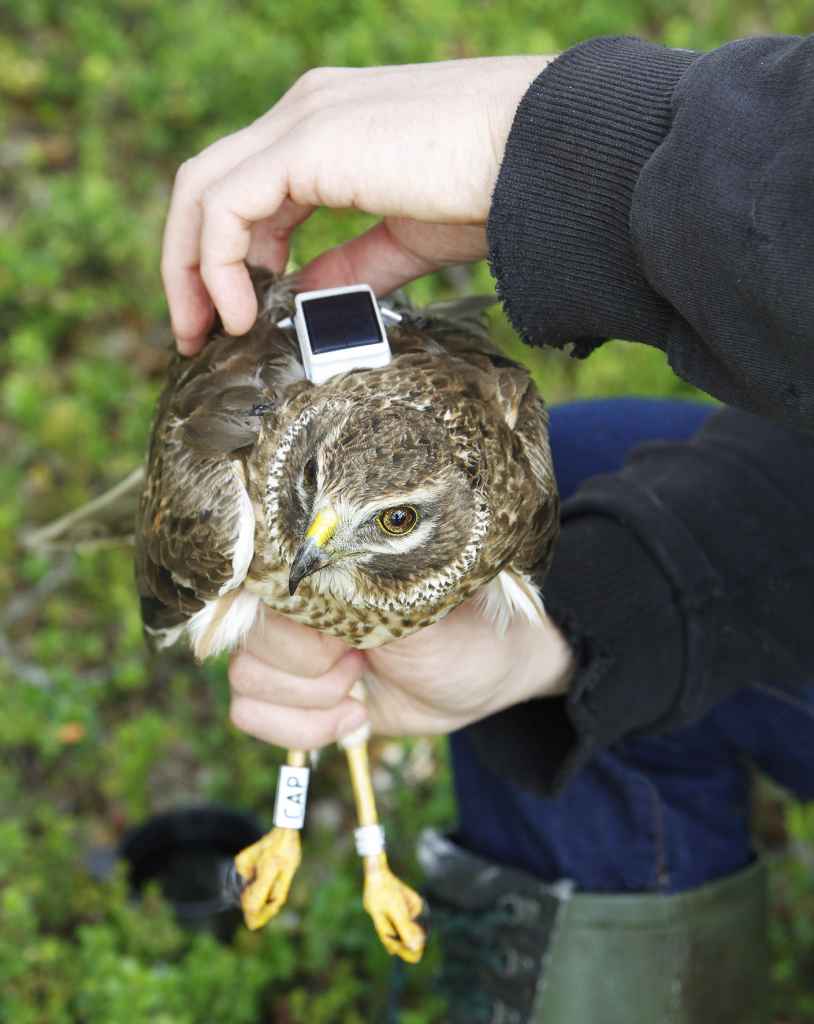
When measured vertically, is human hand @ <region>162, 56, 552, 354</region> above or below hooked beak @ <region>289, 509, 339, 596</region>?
above

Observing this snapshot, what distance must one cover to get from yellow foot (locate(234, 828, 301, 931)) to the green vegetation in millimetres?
526

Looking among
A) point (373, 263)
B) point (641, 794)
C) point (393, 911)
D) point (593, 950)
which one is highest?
point (373, 263)

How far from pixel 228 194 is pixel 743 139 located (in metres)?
1.02

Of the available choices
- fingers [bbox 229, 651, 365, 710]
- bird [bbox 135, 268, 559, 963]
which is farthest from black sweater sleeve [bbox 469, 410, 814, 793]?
fingers [bbox 229, 651, 365, 710]

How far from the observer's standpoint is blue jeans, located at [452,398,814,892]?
335 cm

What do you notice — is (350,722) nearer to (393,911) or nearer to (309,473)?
(393,911)

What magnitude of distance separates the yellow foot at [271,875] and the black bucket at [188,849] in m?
1.03

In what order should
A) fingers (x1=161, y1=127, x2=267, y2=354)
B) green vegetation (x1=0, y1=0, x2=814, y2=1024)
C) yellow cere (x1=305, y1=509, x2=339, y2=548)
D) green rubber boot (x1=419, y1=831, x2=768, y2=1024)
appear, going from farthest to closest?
green vegetation (x1=0, y1=0, x2=814, y2=1024)
green rubber boot (x1=419, y1=831, x2=768, y2=1024)
fingers (x1=161, y1=127, x2=267, y2=354)
yellow cere (x1=305, y1=509, x2=339, y2=548)

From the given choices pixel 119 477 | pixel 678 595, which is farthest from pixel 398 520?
pixel 119 477

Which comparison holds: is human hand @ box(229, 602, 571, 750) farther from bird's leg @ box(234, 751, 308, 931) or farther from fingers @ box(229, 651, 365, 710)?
bird's leg @ box(234, 751, 308, 931)

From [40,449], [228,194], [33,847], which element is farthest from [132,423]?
[228,194]

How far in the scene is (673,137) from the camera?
2045 mm

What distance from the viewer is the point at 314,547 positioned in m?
2.34

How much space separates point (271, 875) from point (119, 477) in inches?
93.0
